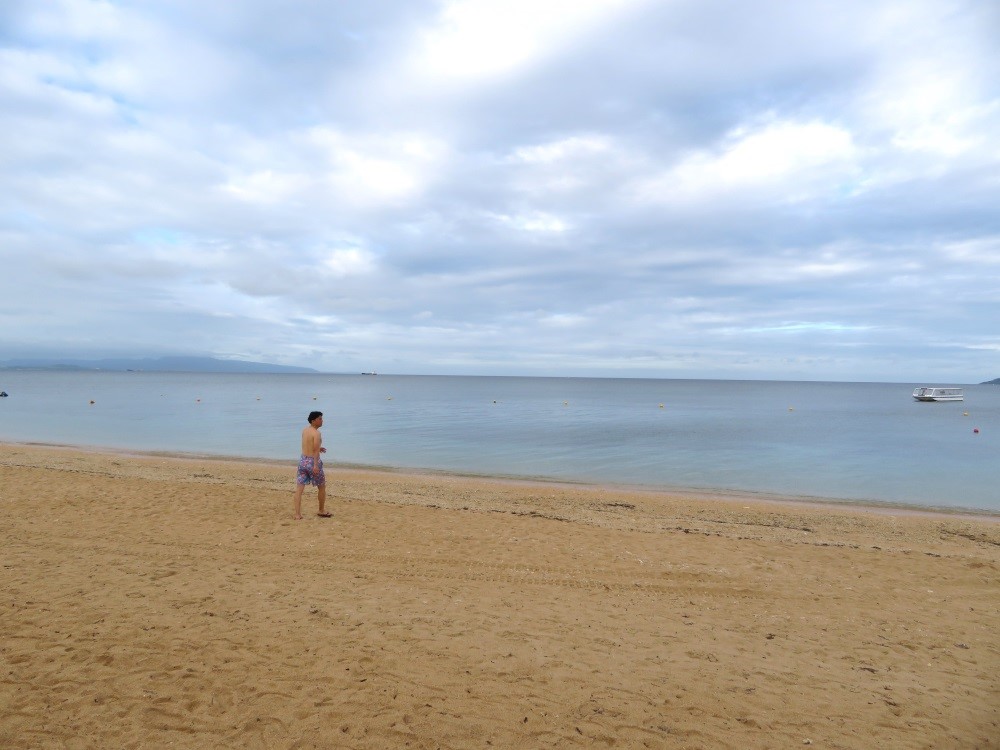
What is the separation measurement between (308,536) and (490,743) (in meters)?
6.35

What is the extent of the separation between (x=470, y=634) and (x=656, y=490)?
566 inches

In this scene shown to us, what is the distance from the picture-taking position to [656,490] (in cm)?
1909

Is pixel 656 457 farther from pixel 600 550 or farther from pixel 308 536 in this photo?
pixel 308 536

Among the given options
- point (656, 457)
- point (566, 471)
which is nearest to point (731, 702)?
point (566, 471)

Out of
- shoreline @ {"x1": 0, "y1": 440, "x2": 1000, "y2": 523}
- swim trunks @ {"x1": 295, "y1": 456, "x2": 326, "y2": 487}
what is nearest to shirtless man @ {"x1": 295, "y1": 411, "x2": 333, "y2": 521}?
swim trunks @ {"x1": 295, "y1": 456, "x2": 326, "y2": 487}

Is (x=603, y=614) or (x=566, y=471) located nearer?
(x=603, y=614)

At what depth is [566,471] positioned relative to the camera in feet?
73.9

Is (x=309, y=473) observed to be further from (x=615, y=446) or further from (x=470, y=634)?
(x=615, y=446)

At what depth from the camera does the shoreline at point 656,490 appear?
1702 centimetres

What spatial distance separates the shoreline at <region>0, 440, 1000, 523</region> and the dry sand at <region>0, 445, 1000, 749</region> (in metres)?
6.50

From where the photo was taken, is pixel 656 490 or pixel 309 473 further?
pixel 656 490

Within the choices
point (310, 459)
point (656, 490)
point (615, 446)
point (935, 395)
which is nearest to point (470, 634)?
point (310, 459)

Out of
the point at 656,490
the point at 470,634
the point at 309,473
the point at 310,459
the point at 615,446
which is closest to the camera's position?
the point at 470,634

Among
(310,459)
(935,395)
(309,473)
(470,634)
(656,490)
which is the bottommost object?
(656,490)
